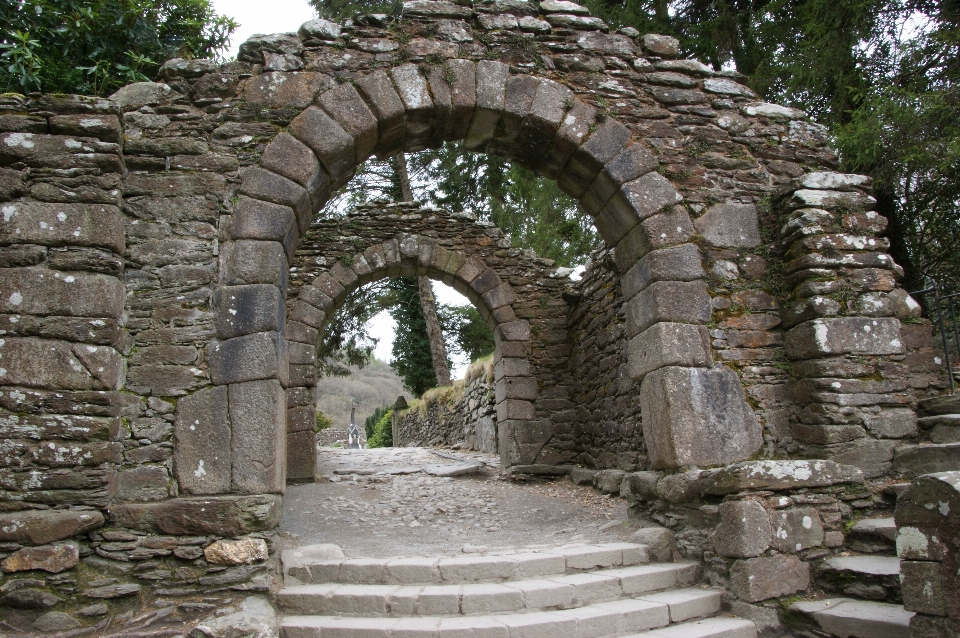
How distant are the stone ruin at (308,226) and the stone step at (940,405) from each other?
2cm

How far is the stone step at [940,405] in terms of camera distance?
454 centimetres

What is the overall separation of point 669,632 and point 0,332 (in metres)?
4.23

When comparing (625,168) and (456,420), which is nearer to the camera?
(625,168)

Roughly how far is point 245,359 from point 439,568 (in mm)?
1824

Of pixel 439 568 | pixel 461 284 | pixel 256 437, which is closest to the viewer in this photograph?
pixel 439 568

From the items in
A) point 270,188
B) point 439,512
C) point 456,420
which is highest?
point 270,188

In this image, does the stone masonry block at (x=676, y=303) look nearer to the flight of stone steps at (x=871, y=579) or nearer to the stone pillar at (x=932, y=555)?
the flight of stone steps at (x=871, y=579)

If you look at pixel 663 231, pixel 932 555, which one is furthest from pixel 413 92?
pixel 932 555

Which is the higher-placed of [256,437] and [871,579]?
[256,437]

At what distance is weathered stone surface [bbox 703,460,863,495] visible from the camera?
3.80 metres

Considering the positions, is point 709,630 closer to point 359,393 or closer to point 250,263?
point 250,263

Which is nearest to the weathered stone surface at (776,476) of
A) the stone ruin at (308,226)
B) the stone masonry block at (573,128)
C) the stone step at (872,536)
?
the stone ruin at (308,226)

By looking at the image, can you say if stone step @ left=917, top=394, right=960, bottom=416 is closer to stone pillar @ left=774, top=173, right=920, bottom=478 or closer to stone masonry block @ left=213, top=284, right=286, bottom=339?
stone pillar @ left=774, top=173, right=920, bottom=478

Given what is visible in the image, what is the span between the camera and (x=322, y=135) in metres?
4.57
